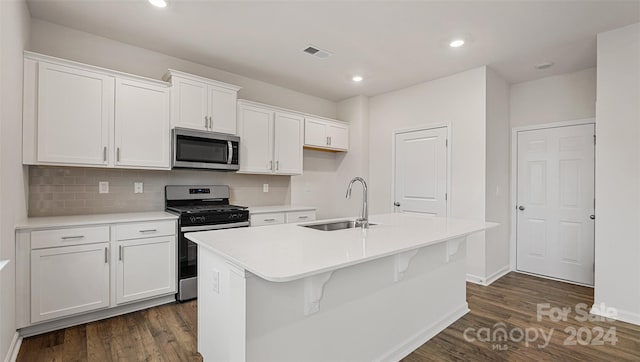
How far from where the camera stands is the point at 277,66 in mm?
3752

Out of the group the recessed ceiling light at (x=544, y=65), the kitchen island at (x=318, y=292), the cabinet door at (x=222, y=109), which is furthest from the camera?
the recessed ceiling light at (x=544, y=65)

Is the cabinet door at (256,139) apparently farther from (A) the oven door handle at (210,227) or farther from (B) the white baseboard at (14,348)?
(B) the white baseboard at (14,348)

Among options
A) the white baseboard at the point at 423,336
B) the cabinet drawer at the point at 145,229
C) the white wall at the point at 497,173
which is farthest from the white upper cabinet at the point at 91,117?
Result: the white wall at the point at 497,173

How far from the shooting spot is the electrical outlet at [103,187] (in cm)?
303

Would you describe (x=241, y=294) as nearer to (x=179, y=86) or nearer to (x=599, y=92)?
(x=179, y=86)

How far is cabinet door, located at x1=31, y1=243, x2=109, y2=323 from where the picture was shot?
235 cm

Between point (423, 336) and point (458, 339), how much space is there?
29cm

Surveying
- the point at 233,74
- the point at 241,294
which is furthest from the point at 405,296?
the point at 233,74

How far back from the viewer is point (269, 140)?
13.2 feet

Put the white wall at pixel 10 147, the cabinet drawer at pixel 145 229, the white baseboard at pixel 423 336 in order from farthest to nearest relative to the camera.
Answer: the cabinet drawer at pixel 145 229 < the white baseboard at pixel 423 336 < the white wall at pixel 10 147

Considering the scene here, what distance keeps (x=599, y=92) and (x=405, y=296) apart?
8.99ft

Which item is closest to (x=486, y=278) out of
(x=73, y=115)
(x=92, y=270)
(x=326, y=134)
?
(x=326, y=134)

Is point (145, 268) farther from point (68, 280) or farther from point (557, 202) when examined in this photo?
point (557, 202)

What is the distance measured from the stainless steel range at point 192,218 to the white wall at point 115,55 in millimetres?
1329
